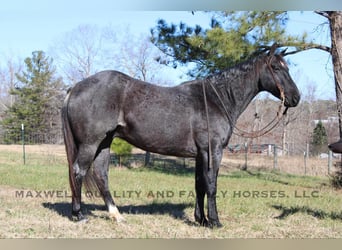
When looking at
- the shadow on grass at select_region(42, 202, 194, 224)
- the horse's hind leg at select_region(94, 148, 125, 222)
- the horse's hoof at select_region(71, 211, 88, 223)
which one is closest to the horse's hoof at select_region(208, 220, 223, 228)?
the shadow on grass at select_region(42, 202, 194, 224)

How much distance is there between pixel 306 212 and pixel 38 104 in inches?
540

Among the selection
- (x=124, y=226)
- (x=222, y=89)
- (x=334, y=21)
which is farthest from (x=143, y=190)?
(x=334, y=21)

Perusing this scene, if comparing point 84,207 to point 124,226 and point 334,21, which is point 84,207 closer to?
point 124,226

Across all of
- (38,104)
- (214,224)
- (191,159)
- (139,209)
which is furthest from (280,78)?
(38,104)

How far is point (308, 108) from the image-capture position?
18344mm

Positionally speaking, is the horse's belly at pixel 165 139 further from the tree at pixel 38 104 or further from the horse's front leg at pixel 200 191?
the tree at pixel 38 104

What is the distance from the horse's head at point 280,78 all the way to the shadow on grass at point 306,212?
1.87 metres

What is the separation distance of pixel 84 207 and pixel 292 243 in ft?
11.0

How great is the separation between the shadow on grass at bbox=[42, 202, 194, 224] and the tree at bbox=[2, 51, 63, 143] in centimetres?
1081

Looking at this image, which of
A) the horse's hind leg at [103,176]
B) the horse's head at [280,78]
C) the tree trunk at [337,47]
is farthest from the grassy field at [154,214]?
the tree trunk at [337,47]

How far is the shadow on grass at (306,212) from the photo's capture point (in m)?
5.46

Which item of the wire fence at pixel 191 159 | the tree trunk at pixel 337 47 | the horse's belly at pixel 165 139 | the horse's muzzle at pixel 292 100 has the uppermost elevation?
the tree trunk at pixel 337 47

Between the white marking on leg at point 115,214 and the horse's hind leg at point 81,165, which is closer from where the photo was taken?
the horse's hind leg at point 81,165

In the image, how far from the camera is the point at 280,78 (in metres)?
4.71
